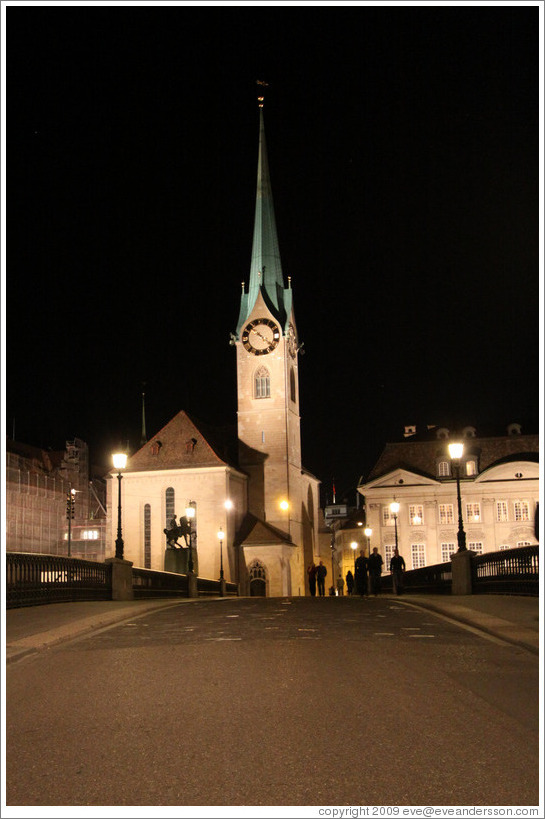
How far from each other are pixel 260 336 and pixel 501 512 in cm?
2526

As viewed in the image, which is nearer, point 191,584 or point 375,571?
point 375,571

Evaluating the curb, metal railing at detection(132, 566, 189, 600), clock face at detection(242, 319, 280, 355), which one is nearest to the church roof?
clock face at detection(242, 319, 280, 355)

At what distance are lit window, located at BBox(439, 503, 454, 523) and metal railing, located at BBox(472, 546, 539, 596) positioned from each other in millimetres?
54619

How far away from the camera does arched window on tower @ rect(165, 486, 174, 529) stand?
2940 inches

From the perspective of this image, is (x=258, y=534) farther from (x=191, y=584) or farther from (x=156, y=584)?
(x=156, y=584)

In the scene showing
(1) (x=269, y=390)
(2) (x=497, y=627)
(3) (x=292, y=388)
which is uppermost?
(3) (x=292, y=388)

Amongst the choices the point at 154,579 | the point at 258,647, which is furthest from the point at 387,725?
the point at 154,579

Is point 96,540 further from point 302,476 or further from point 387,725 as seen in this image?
point 387,725

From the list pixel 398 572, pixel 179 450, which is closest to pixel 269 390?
pixel 179 450

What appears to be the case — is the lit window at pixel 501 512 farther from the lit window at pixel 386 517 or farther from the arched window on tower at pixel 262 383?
the arched window on tower at pixel 262 383

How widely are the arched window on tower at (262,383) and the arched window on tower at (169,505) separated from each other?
1203cm

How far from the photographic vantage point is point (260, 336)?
271ft

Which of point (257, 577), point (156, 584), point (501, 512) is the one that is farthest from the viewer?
point (501, 512)

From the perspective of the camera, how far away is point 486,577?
2598 centimetres
